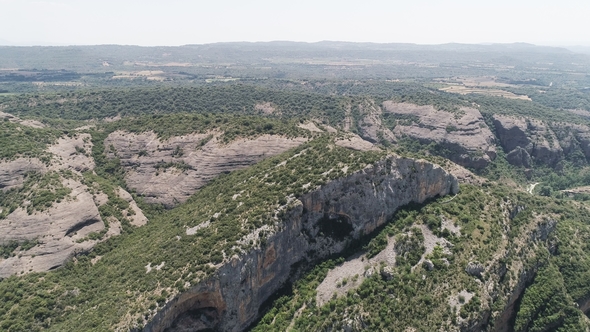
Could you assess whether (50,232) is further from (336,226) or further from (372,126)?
(372,126)

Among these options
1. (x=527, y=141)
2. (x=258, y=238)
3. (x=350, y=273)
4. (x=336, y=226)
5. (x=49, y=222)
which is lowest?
(x=527, y=141)

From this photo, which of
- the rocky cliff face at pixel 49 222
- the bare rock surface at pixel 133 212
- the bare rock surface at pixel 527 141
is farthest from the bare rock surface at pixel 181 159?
the bare rock surface at pixel 527 141

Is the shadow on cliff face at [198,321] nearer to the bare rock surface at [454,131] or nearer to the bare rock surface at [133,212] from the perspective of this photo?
the bare rock surface at [133,212]

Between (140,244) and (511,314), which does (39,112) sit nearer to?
(140,244)

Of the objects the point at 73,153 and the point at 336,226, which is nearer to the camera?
the point at 336,226

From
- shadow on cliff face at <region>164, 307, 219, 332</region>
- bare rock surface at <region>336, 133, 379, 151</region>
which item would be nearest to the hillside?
shadow on cliff face at <region>164, 307, 219, 332</region>

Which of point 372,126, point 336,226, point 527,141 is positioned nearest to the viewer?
point 336,226

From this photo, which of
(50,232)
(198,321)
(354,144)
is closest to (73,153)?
(50,232)

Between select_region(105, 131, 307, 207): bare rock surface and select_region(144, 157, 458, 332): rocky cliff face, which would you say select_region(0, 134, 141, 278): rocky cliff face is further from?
select_region(144, 157, 458, 332): rocky cliff face
